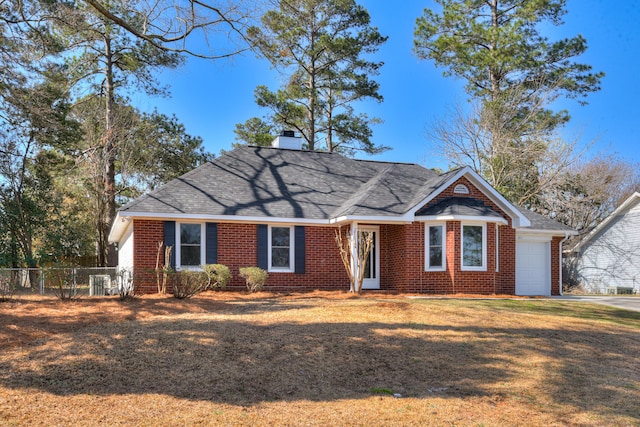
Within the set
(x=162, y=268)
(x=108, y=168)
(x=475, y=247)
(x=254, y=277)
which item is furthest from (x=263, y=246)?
(x=108, y=168)

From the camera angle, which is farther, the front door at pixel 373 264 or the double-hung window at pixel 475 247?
the front door at pixel 373 264

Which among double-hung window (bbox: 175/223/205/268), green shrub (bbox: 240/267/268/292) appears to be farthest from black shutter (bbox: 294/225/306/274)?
double-hung window (bbox: 175/223/205/268)

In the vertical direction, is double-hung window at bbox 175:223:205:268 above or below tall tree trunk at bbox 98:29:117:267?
below

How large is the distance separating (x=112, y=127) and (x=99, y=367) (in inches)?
822

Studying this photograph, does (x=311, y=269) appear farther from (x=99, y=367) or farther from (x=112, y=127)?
(x=112, y=127)

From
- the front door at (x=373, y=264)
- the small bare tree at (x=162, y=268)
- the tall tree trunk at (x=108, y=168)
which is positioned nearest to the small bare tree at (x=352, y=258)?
the front door at (x=373, y=264)

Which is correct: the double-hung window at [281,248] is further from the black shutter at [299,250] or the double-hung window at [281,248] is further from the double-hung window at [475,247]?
the double-hung window at [475,247]

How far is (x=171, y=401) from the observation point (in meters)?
6.78

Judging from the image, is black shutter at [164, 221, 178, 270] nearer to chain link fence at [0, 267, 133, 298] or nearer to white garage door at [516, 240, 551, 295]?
chain link fence at [0, 267, 133, 298]

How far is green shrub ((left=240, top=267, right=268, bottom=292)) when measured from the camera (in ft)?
55.1

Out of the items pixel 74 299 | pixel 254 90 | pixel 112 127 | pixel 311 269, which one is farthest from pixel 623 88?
pixel 74 299

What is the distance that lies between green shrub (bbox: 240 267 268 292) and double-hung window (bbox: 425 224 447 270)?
5.16 m

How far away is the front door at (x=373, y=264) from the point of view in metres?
19.1

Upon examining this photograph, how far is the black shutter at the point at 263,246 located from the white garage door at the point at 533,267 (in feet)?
28.9
